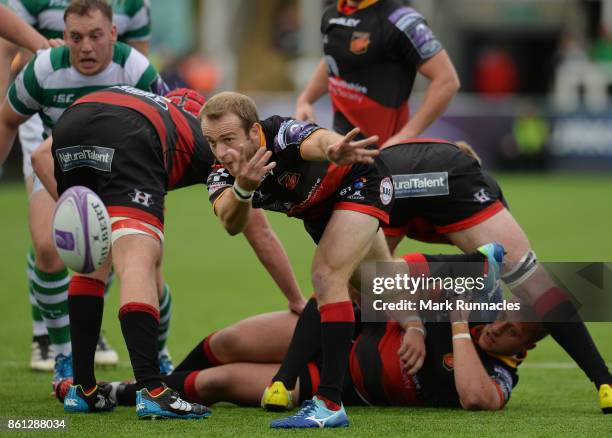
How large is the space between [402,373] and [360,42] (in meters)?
2.50

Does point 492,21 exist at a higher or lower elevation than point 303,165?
lower

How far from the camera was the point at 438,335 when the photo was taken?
5.78 meters

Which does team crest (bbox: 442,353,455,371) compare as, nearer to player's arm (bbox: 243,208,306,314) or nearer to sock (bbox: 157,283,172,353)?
player's arm (bbox: 243,208,306,314)

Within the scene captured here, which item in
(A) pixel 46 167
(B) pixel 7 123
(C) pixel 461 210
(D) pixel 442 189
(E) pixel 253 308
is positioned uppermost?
(B) pixel 7 123

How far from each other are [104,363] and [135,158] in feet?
6.62

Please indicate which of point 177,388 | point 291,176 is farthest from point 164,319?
point 291,176

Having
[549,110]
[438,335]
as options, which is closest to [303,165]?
[438,335]

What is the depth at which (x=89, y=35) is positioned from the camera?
625 centimetres

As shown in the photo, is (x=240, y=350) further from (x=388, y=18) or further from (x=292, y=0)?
(x=292, y=0)

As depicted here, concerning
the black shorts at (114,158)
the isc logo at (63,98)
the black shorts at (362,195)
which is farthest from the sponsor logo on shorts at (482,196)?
the isc logo at (63,98)

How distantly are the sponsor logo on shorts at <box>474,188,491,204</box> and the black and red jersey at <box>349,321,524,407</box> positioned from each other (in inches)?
28.5

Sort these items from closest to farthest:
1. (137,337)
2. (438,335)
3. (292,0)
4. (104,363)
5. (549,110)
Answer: (137,337), (438,335), (104,363), (549,110), (292,0)

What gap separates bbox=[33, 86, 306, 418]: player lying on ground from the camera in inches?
205

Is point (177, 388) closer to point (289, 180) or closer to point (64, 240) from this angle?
point (64, 240)
